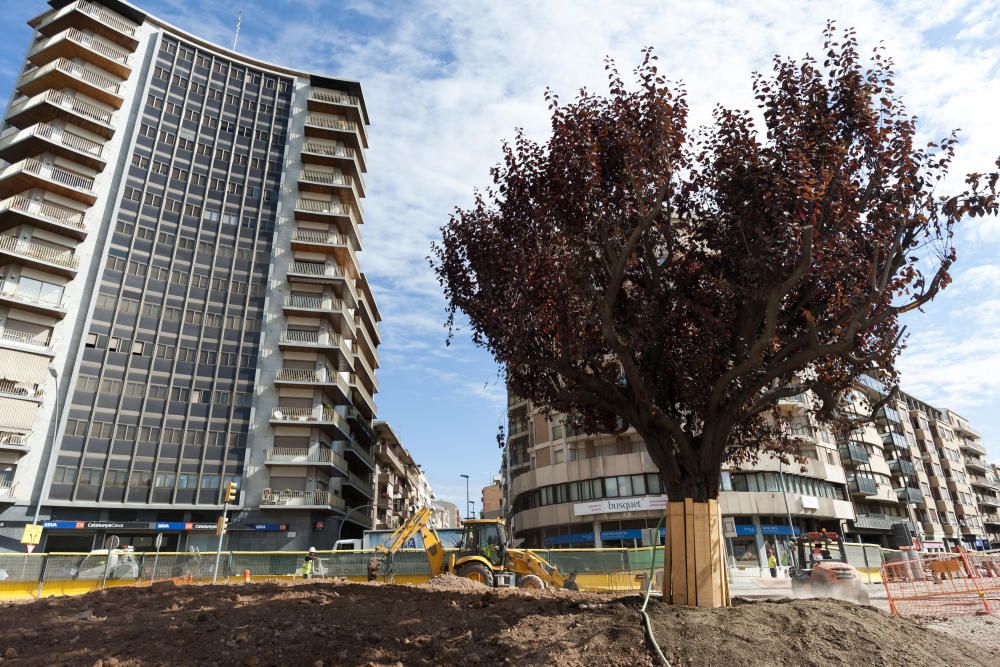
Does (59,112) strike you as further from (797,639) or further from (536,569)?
(797,639)

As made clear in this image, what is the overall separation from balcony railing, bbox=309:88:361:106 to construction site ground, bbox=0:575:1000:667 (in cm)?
5080

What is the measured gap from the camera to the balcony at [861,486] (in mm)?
56719

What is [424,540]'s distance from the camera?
22656mm

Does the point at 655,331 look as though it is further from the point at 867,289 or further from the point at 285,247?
the point at 285,247

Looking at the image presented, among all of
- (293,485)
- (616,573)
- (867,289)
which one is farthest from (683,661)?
(293,485)

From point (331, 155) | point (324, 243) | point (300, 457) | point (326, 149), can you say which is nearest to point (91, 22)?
point (326, 149)

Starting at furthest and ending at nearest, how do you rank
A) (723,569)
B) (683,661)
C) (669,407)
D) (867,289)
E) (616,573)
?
1. (616,573)
2. (669,407)
3. (867,289)
4. (723,569)
5. (683,661)

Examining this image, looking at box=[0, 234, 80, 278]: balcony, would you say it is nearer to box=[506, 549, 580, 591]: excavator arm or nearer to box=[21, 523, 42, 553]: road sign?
box=[21, 523, 42, 553]: road sign

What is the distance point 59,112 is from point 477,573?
148ft

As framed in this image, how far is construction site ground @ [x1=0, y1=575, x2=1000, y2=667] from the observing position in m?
6.68

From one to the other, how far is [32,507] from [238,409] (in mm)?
12591

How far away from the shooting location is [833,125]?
365 inches

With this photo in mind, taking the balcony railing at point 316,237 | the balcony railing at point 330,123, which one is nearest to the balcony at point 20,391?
the balcony railing at point 316,237

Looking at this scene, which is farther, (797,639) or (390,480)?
(390,480)
